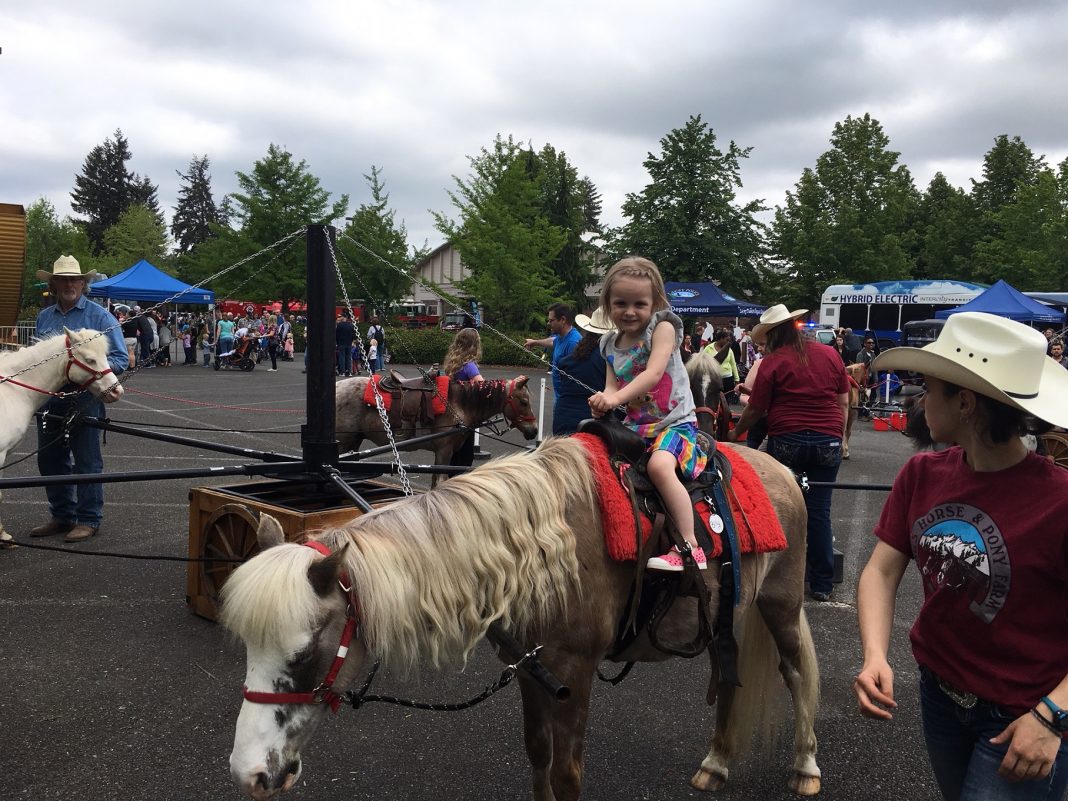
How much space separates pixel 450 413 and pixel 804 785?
525cm

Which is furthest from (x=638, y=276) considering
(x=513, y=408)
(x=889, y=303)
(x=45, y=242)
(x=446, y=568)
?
(x=45, y=242)

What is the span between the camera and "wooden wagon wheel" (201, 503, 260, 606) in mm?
4152

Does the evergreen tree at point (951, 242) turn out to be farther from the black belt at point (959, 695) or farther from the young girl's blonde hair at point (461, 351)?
the black belt at point (959, 695)

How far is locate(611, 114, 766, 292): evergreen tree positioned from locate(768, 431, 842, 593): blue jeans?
35.1 m

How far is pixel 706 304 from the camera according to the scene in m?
28.2

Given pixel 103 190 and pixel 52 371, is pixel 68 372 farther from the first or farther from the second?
pixel 103 190

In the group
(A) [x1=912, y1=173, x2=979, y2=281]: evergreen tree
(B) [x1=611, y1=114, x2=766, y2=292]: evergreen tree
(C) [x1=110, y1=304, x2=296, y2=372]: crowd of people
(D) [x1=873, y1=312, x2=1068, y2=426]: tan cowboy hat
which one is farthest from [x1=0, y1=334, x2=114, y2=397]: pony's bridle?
(A) [x1=912, y1=173, x2=979, y2=281]: evergreen tree

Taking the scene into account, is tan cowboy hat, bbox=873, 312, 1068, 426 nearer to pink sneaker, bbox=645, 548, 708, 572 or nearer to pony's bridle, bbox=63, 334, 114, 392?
pink sneaker, bbox=645, 548, 708, 572

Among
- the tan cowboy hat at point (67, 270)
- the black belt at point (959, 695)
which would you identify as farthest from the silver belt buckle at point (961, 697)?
the tan cowboy hat at point (67, 270)

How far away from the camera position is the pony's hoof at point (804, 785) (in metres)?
3.03

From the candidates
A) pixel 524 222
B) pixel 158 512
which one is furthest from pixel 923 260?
pixel 158 512

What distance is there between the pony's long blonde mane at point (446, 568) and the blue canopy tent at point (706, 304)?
26127 mm

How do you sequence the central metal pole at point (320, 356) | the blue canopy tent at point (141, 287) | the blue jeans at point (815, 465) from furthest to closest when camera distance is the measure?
the blue canopy tent at point (141, 287) → the blue jeans at point (815, 465) → the central metal pole at point (320, 356)

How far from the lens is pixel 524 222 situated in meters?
32.8
